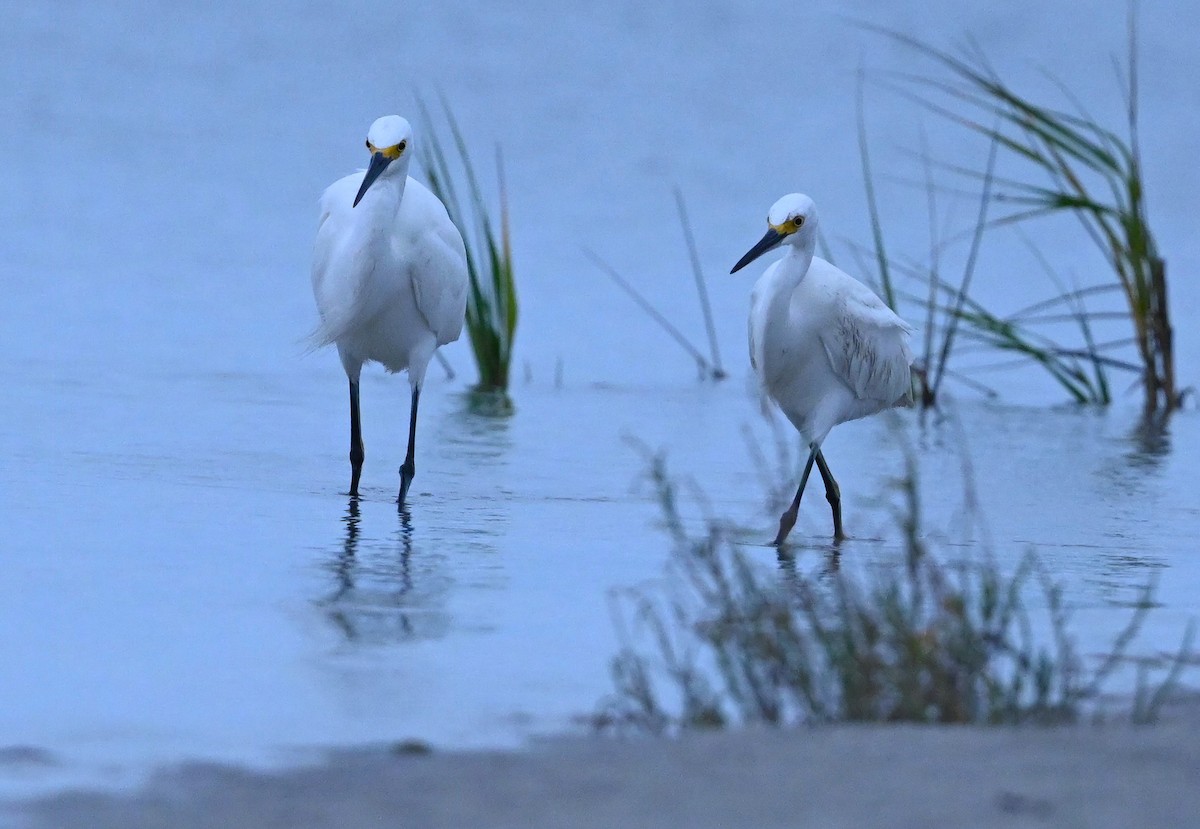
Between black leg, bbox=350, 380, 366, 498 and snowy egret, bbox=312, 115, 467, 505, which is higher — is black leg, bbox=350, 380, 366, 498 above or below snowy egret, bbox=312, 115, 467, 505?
below

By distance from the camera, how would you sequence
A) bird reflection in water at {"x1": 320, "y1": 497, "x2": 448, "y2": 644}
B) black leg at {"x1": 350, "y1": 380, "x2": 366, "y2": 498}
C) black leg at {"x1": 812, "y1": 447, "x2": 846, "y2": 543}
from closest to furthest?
1. bird reflection in water at {"x1": 320, "y1": 497, "x2": 448, "y2": 644}
2. black leg at {"x1": 812, "y1": 447, "x2": 846, "y2": 543}
3. black leg at {"x1": 350, "y1": 380, "x2": 366, "y2": 498}

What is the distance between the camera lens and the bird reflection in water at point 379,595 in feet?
17.5

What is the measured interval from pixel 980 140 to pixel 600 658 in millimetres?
22990

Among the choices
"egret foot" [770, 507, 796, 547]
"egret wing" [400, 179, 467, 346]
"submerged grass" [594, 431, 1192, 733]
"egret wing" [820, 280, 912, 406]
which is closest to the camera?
"submerged grass" [594, 431, 1192, 733]

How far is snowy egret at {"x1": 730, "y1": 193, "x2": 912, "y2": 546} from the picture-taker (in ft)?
25.5

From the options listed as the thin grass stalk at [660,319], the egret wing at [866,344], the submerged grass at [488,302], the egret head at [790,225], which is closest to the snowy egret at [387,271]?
the egret head at [790,225]

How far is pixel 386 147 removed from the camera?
795 centimetres

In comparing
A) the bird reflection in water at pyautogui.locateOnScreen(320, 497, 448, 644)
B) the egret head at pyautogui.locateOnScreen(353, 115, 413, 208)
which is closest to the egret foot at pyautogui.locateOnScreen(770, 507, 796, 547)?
the bird reflection in water at pyautogui.locateOnScreen(320, 497, 448, 644)

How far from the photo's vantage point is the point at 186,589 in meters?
5.80

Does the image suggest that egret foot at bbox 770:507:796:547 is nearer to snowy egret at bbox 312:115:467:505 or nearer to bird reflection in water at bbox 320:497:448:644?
bird reflection in water at bbox 320:497:448:644

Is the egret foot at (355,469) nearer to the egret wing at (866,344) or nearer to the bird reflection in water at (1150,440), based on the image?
the egret wing at (866,344)

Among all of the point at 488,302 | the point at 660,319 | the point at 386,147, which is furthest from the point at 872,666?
the point at 660,319

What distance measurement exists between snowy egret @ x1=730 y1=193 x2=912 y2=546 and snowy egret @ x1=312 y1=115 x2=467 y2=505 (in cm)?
132

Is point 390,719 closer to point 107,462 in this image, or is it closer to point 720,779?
point 720,779
